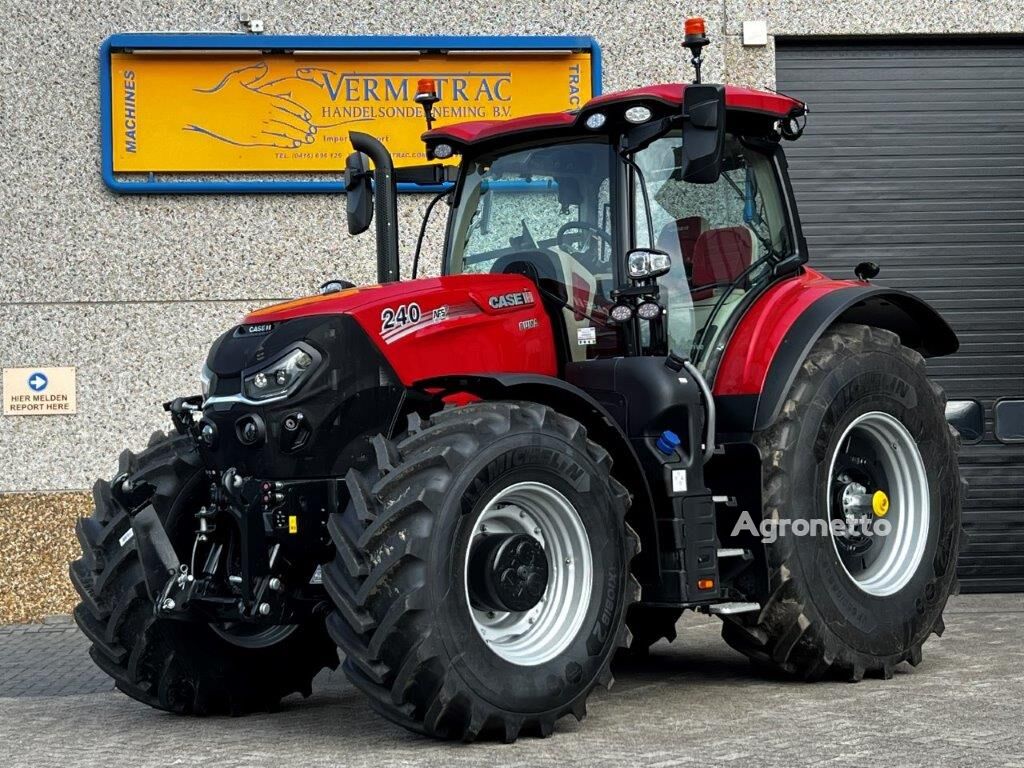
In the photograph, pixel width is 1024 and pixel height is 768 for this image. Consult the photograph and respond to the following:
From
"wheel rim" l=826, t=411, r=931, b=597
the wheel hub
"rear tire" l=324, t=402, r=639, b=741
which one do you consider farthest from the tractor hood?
"wheel rim" l=826, t=411, r=931, b=597

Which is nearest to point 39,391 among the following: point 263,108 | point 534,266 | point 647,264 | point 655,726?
point 263,108

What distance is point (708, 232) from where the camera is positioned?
682 centimetres

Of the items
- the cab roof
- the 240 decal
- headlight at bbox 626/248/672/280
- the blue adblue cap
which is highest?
the cab roof

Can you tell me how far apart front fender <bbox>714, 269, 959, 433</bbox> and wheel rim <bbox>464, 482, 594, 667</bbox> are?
1184mm

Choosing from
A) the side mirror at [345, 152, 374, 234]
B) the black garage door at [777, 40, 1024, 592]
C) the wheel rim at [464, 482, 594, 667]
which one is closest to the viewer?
the wheel rim at [464, 482, 594, 667]

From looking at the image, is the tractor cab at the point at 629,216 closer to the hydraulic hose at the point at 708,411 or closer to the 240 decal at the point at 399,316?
the hydraulic hose at the point at 708,411

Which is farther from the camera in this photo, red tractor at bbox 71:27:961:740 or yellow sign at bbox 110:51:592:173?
yellow sign at bbox 110:51:592:173

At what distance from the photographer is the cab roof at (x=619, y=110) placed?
21.1 ft

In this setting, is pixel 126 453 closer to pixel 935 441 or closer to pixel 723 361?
pixel 723 361

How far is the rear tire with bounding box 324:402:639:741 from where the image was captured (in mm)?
5156

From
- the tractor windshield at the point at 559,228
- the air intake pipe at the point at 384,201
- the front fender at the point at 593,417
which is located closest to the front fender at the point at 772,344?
the tractor windshield at the point at 559,228

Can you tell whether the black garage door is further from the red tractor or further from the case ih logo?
the case ih logo

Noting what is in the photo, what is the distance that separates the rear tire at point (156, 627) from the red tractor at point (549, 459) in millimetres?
13

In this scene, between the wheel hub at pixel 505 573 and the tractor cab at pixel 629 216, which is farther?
the tractor cab at pixel 629 216
